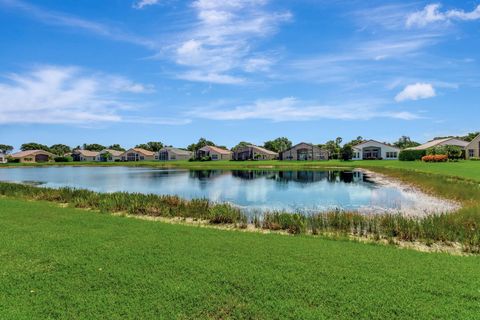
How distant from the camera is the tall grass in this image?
37.4ft

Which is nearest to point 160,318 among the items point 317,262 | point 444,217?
point 317,262

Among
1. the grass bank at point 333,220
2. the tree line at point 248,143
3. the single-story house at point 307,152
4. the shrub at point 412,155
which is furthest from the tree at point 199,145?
the grass bank at point 333,220

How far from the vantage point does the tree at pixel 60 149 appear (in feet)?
479

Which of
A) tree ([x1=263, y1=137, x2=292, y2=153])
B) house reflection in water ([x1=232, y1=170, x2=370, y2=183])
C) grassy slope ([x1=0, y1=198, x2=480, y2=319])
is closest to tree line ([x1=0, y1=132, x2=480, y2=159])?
tree ([x1=263, y1=137, x2=292, y2=153])

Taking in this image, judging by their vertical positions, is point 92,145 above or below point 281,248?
above

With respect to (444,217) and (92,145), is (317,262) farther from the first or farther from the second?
(92,145)

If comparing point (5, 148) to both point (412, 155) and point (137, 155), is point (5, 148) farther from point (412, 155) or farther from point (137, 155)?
point (412, 155)

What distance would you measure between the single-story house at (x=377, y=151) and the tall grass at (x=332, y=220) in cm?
7670

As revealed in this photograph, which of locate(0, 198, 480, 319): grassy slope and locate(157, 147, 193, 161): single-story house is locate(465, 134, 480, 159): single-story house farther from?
locate(157, 147, 193, 161): single-story house

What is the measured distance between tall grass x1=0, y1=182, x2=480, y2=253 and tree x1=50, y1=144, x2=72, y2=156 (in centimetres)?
14374

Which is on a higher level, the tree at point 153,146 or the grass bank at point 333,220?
the tree at point 153,146

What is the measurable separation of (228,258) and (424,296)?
402 centimetres

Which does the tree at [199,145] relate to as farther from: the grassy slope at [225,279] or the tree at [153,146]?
the grassy slope at [225,279]

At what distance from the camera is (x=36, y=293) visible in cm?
619
